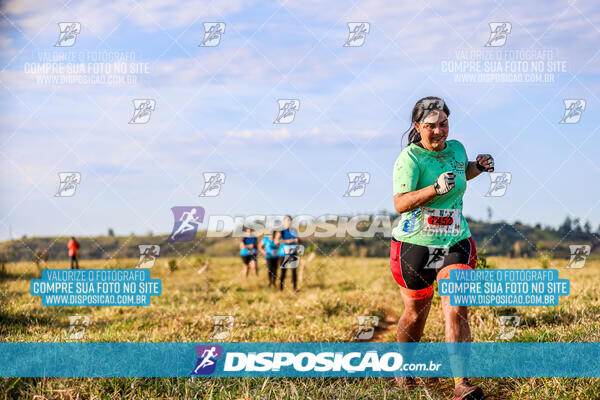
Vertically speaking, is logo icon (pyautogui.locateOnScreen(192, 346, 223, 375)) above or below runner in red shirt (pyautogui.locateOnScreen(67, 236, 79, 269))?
below

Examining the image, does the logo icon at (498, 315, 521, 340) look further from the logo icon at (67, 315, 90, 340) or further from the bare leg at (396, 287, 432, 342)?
the logo icon at (67, 315, 90, 340)

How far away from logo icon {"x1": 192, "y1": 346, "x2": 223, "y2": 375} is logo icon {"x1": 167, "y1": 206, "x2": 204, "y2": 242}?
3.03 meters

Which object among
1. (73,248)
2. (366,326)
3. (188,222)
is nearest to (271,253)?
(188,222)

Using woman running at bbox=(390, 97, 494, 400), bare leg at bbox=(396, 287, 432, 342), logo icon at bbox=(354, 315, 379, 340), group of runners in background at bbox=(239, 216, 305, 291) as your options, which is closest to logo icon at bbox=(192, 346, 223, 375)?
bare leg at bbox=(396, 287, 432, 342)

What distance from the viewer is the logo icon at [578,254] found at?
7.10m

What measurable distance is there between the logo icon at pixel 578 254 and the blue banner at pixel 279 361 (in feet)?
7.12

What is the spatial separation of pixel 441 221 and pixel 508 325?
3148 millimetres

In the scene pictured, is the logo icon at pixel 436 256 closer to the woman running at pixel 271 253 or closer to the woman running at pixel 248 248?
the woman running at pixel 271 253

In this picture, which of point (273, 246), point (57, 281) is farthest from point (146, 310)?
point (273, 246)

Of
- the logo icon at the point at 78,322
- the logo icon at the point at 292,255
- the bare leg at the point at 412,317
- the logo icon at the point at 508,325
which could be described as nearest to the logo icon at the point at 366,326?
the logo icon at the point at 508,325

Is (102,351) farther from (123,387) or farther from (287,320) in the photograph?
(287,320)

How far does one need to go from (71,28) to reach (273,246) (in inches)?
277

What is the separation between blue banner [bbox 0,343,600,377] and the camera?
192 inches

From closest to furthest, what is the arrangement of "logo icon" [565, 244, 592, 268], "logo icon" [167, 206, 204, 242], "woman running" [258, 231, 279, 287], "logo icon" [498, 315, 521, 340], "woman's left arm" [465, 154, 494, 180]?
Answer: "woman's left arm" [465, 154, 494, 180] → "logo icon" [498, 315, 521, 340] → "logo icon" [565, 244, 592, 268] → "logo icon" [167, 206, 204, 242] → "woman running" [258, 231, 279, 287]
